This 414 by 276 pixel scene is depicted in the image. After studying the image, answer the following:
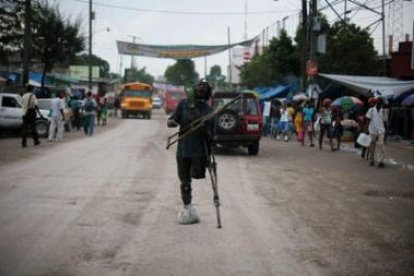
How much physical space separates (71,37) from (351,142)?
24.1m

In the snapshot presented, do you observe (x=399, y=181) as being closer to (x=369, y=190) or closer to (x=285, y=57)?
(x=369, y=190)

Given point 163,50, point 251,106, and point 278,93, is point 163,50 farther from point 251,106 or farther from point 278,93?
point 251,106

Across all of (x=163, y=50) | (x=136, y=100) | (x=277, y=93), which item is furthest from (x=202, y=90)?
(x=136, y=100)

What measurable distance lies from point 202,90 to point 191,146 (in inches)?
30.6

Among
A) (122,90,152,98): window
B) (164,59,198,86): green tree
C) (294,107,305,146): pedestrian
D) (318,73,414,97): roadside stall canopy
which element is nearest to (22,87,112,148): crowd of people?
(294,107,305,146): pedestrian

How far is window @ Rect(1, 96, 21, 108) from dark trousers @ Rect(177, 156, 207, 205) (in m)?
16.9

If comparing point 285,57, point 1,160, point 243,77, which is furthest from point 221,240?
point 243,77

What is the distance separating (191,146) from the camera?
28.6 ft

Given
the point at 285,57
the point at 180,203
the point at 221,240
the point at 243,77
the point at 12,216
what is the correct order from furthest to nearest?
the point at 243,77 → the point at 285,57 → the point at 180,203 → the point at 12,216 → the point at 221,240

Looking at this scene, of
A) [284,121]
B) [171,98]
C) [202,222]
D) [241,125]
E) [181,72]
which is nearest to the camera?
[202,222]

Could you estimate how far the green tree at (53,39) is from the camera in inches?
1674

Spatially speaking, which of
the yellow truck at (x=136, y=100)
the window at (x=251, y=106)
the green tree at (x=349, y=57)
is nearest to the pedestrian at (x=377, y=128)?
the window at (x=251, y=106)

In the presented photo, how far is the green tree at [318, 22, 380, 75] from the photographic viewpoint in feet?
122

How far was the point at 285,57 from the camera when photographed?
129 feet
